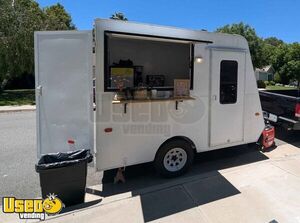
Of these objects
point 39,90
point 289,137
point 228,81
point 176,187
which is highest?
point 228,81

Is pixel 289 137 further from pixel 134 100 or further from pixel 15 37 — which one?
pixel 15 37

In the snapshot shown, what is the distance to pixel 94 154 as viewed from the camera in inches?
152

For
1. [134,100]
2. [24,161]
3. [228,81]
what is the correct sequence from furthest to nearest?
[24,161], [228,81], [134,100]

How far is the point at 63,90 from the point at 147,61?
216cm

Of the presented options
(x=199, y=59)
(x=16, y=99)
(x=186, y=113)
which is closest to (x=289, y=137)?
(x=186, y=113)

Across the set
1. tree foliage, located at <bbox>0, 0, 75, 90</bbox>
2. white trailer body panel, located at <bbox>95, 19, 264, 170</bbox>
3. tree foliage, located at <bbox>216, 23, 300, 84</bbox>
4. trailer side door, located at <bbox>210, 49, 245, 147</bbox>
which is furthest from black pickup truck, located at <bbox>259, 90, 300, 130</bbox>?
tree foliage, located at <bbox>216, 23, 300, 84</bbox>

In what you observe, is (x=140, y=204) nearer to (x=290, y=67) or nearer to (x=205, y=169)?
(x=205, y=169)

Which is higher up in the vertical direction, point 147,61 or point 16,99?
point 147,61

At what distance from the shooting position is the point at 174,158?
445 cm

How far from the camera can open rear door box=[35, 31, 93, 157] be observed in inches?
147

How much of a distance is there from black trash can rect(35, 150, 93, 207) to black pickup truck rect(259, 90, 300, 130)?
5.15 metres

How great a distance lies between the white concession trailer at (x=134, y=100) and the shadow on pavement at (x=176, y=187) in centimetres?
33

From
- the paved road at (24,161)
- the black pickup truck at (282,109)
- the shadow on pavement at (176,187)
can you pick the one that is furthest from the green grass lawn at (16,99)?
the black pickup truck at (282,109)

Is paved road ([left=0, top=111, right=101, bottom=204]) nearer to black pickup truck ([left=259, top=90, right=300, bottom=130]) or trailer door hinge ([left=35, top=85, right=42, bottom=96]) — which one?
trailer door hinge ([left=35, top=85, right=42, bottom=96])
